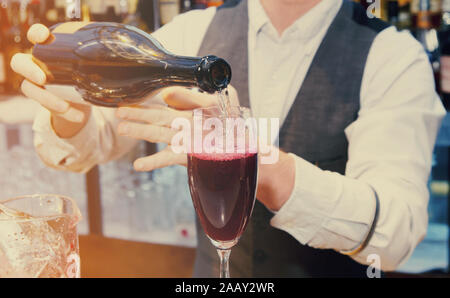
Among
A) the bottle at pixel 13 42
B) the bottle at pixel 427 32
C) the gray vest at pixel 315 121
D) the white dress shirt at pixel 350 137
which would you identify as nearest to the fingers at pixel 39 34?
the white dress shirt at pixel 350 137

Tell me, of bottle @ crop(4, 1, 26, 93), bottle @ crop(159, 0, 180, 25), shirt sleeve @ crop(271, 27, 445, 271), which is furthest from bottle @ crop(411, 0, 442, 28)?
bottle @ crop(4, 1, 26, 93)

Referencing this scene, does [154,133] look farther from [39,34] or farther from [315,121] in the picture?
[315,121]

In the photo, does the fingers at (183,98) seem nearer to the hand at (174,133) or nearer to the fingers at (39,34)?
the hand at (174,133)

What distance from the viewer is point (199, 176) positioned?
631 mm

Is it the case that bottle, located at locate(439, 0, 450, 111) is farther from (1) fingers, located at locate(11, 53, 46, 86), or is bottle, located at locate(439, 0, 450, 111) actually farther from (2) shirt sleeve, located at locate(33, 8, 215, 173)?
(1) fingers, located at locate(11, 53, 46, 86)

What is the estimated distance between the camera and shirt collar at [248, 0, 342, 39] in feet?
3.78

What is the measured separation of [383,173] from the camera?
3.15ft

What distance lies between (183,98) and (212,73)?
0.09 metres

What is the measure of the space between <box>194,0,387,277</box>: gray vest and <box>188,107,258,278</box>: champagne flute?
0.48 m

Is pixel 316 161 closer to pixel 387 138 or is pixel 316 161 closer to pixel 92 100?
pixel 387 138

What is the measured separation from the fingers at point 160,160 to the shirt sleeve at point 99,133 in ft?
1.28

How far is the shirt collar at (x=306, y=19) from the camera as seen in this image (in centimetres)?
115

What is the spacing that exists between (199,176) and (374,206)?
412 mm

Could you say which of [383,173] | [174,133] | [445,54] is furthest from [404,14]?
[174,133]
